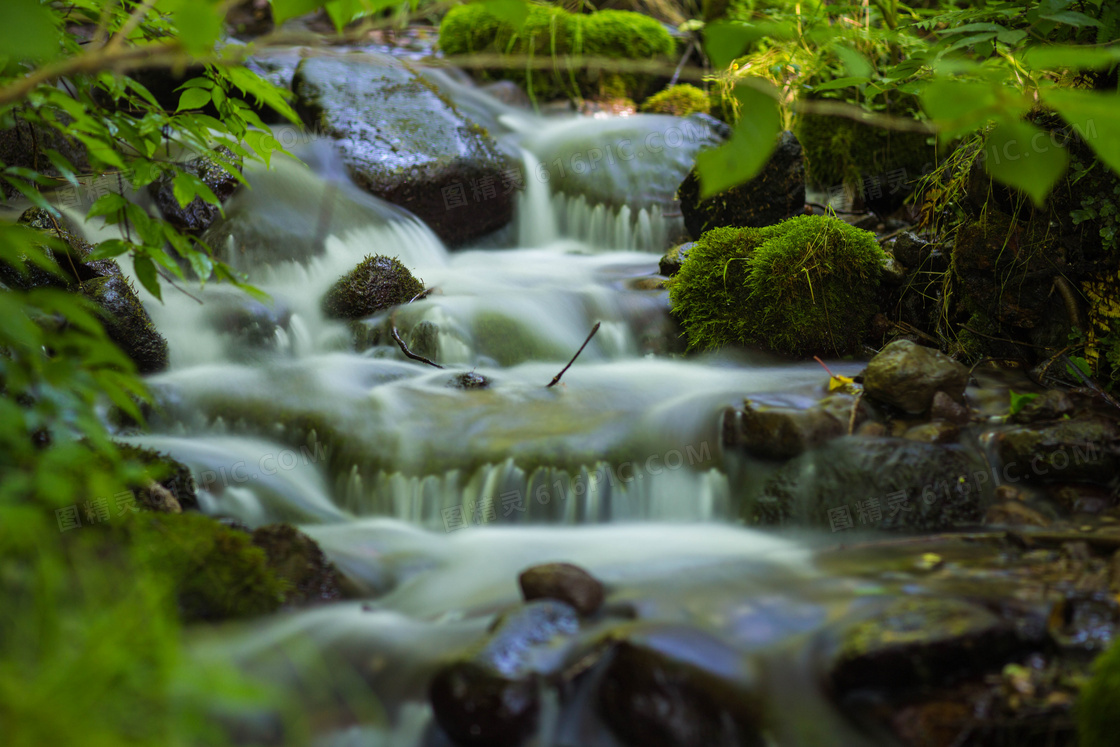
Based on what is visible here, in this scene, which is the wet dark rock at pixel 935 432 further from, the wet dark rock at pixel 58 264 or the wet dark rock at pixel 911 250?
the wet dark rock at pixel 58 264

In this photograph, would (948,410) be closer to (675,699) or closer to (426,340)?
(675,699)

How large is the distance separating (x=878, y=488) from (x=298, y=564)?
7.39 feet

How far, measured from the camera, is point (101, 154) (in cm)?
196

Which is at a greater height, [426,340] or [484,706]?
[426,340]

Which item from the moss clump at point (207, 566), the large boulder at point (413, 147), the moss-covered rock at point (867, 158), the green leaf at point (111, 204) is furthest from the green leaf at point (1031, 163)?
the large boulder at point (413, 147)

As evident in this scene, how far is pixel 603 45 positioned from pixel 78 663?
9836 millimetres

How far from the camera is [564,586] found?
2420mm

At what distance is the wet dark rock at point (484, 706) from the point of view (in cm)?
195

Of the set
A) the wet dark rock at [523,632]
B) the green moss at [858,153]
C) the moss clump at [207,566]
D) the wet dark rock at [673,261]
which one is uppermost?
the green moss at [858,153]

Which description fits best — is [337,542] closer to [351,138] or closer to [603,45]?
[351,138]

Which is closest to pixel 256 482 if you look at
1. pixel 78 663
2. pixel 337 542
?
pixel 337 542

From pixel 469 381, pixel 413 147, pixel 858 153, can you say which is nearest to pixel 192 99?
pixel 469 381

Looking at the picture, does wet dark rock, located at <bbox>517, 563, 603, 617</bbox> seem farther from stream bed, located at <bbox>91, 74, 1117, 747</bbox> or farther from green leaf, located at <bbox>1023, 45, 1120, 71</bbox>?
green leaf, located at <bbox>1023, 45, 1120, 71</bbox>

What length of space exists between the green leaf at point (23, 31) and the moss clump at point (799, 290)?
4068 millimetres
